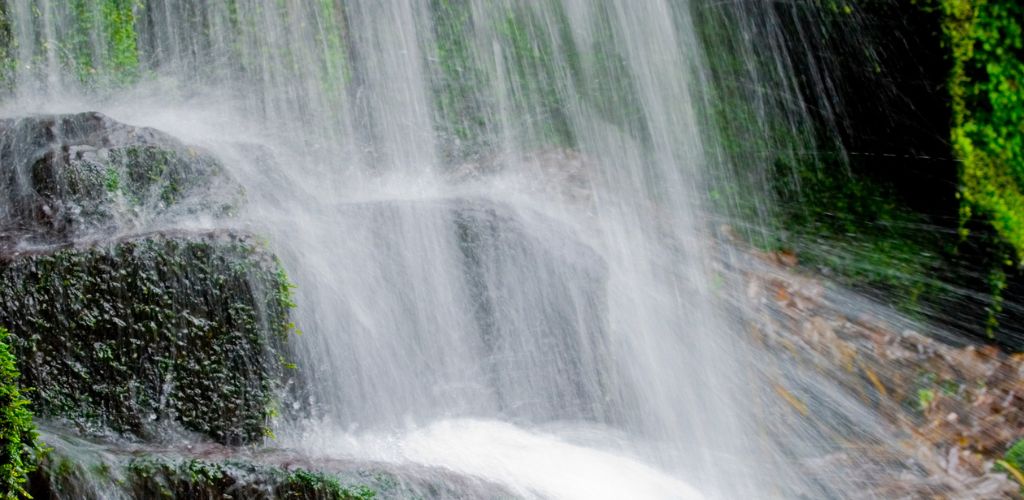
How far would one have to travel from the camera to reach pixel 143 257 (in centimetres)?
366

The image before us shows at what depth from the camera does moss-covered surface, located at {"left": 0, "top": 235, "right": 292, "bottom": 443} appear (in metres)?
3.47

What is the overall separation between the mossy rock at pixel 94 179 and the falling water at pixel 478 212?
0.26m

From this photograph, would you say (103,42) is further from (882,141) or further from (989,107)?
(989,107)

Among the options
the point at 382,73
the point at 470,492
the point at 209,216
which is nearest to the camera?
the point at 470,492

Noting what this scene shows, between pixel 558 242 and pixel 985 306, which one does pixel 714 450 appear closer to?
pixel 558 242

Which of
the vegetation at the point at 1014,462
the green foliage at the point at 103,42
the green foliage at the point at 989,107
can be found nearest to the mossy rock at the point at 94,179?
the green foliage at the point at 103,42

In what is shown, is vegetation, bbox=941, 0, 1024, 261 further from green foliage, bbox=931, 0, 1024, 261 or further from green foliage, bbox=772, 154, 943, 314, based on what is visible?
green foliage, bbox=772, 154, 943, 314

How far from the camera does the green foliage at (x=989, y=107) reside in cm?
657

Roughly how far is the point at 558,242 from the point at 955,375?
3430mm

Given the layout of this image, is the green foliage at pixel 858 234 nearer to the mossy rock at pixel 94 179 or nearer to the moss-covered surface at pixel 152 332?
the mossy rock at pixel 94 179

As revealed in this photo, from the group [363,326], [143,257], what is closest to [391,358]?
[363,326]

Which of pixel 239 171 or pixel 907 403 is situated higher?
pixel 239 171

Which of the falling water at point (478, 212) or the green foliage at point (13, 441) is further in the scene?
the falling water at point (478, 212)

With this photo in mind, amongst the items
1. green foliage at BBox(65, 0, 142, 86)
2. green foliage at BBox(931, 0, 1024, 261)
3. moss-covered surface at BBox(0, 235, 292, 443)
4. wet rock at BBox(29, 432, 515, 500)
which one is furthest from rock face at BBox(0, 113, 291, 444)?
green foliage at BBox(931, 0, 1024, 261)
